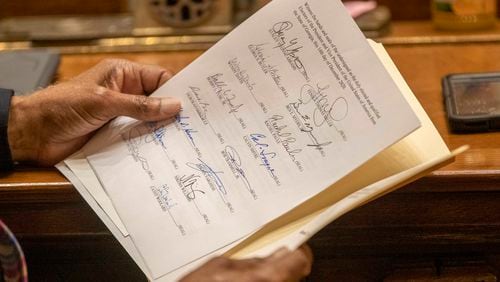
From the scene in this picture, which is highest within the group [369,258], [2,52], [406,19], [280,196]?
[2,52]

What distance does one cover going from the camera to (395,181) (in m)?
0.82

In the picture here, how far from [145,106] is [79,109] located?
8 centimetres

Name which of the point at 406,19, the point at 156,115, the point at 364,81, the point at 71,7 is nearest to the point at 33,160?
the point at 156,115

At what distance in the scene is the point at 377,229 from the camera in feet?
3.16

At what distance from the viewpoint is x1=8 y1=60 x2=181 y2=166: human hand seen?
979mm

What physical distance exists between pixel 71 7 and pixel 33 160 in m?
0.61

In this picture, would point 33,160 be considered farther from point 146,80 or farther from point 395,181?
point 395,181

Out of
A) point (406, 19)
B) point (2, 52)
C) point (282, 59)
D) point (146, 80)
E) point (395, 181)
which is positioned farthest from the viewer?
point (406, 19)

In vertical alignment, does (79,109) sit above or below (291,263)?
above

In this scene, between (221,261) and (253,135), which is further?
(253,135)

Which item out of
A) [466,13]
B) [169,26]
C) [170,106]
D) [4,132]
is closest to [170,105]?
[170,106]
